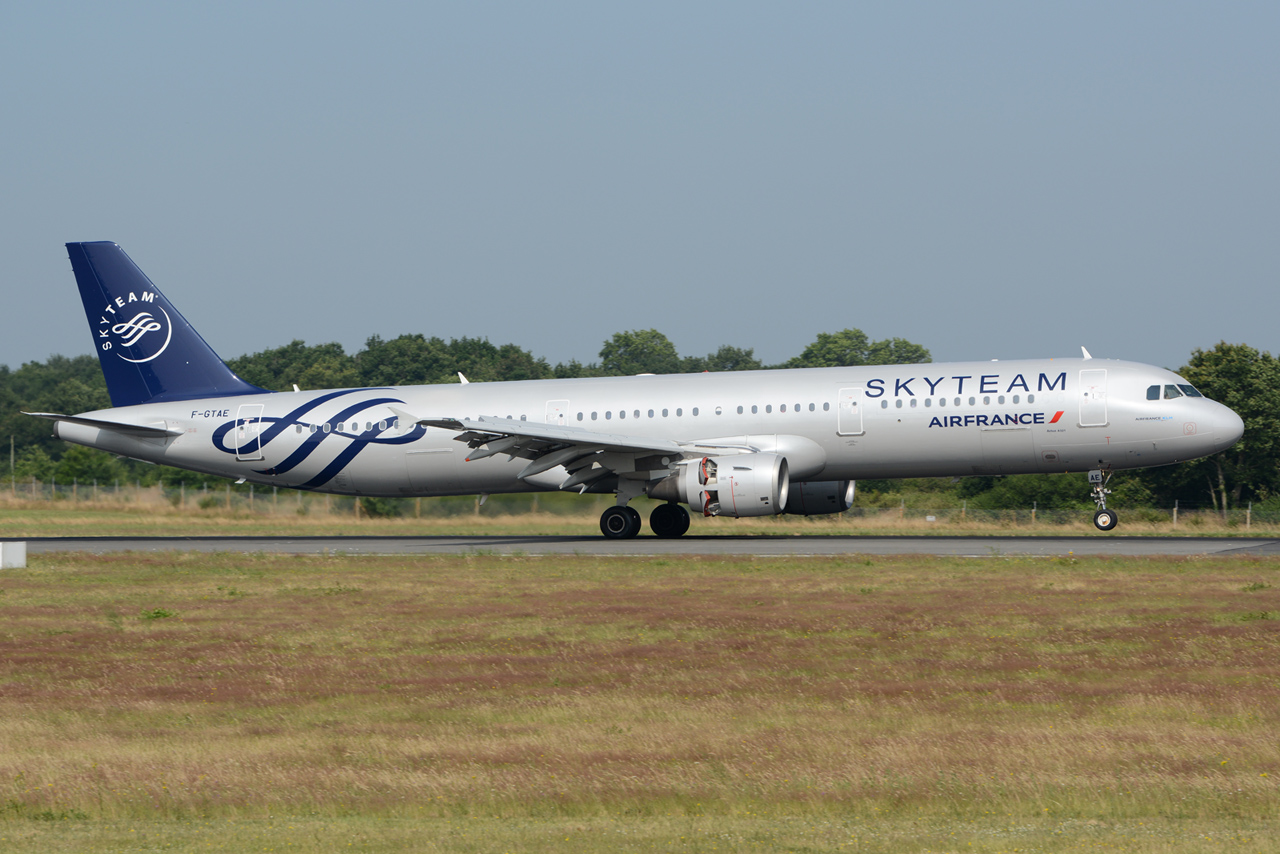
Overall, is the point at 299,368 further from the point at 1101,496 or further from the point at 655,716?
the point at 655,716

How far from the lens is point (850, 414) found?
102ft

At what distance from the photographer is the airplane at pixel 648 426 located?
30234 millimetres

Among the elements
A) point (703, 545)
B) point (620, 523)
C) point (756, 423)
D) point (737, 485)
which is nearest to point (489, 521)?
point (620, 523)

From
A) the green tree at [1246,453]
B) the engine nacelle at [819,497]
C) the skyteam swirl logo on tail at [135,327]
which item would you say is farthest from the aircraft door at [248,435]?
the green tree at [1246,453]

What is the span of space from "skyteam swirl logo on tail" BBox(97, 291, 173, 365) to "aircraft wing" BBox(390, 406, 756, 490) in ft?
30.0

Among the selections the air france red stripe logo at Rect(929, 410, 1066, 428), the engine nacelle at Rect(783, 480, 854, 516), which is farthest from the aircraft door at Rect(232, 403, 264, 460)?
the air france red stripe logo at Rect(929, 410, 1066, 428)

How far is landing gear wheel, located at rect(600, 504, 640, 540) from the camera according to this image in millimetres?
33156

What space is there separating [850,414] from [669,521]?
6.10 m

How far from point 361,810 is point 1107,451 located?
78.7ft

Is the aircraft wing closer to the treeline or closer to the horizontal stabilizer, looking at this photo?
the horizontal stabilizer

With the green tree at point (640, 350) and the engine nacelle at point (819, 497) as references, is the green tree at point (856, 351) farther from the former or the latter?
the engine nacelle at point (819, 497)

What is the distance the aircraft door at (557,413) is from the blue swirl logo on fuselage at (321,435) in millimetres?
3267

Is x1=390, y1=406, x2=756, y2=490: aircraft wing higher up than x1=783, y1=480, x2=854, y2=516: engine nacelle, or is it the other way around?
x1=390, y1=406, x2=756, y2=490: aircraft wing

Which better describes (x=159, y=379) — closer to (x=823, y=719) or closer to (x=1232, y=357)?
(x=823, y=719)
